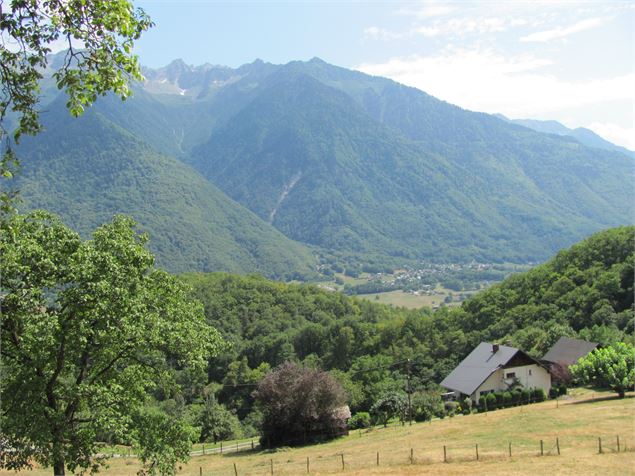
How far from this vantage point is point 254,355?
4043 inches

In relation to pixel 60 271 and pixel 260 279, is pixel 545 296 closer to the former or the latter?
pixel 260 279

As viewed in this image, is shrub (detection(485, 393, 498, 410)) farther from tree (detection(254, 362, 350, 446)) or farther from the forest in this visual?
tree (detection(254, 362, 350, 446))

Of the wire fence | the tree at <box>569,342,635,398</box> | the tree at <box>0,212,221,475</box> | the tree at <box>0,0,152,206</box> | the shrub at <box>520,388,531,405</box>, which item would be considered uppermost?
the tree at <box>0,0,152,206</box>

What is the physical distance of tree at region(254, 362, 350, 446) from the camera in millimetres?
45594

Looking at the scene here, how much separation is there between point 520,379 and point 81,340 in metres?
55.8

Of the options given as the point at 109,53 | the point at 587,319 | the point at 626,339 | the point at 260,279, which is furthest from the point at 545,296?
the point at 109,53

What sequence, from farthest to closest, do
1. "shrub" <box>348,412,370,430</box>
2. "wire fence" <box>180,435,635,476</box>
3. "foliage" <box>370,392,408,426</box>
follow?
"foliage" <box>370,392,408,426</box>, "shrub" <box>348,412,370,430</box>, "wire fence" <box>180,435,635,476</box>

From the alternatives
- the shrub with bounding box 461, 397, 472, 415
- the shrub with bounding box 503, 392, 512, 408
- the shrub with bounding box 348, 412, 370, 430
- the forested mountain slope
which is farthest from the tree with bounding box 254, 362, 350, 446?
the shrub with bounding box 503, 392, 512, 408

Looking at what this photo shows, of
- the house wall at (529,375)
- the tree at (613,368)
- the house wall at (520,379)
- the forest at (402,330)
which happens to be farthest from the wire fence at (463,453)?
the forest at (402,330)

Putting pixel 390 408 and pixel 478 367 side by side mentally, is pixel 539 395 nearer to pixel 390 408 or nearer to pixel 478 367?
pixel 478 367

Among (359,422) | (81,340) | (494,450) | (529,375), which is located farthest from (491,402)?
(81,340)

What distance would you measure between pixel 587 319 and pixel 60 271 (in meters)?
78.2

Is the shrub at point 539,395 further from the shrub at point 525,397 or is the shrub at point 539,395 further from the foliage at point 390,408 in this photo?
the foliage at point 390,408

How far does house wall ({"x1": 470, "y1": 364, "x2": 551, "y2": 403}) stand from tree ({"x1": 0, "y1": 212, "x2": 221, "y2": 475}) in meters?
49.4
